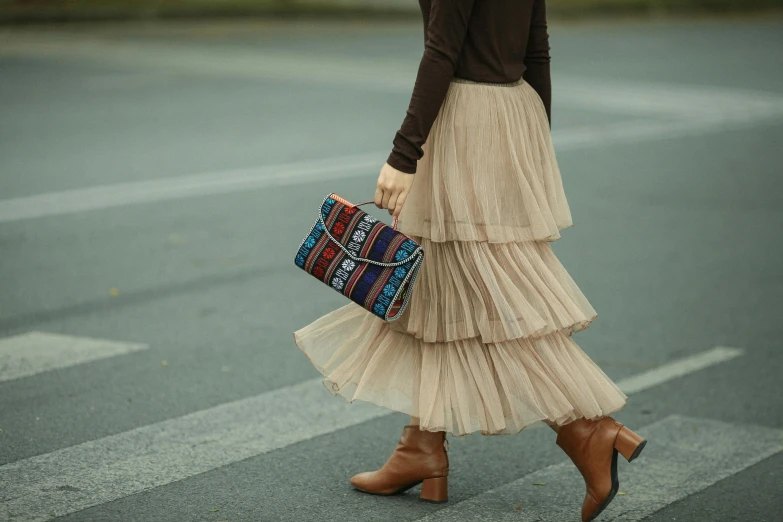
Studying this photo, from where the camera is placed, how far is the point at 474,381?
3648 millimetres

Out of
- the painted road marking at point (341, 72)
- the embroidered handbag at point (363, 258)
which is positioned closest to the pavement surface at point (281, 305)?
the painted road marking at point (341, 72)

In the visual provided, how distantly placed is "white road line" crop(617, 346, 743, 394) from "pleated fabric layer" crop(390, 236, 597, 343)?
1.77 metres

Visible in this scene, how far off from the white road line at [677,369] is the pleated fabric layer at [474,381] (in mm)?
1711

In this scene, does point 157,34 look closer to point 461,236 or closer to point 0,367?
point 0,367

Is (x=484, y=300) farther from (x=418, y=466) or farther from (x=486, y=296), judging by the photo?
(x=418, y=466)

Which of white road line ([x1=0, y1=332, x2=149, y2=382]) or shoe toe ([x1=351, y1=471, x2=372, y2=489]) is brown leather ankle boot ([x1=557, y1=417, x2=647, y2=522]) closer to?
shoe toe ([x1=351, y1=471, x2=372, y2=489])

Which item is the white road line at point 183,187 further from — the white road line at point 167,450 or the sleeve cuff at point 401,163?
the sleeve cuff at point 401,163

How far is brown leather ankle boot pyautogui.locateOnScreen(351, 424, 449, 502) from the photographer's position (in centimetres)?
385

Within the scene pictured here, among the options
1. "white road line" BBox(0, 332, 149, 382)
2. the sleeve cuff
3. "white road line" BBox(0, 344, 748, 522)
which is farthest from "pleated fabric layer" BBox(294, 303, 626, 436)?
"white road line" BBox(0, 332, 149, 382)

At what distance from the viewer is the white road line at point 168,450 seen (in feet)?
12.7

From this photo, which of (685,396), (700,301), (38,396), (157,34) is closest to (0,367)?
(38,396)

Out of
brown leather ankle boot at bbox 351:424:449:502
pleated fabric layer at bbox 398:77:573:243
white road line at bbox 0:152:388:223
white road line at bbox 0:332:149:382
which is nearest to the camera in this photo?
pleated fabric layer at bbox 398:77:573:243

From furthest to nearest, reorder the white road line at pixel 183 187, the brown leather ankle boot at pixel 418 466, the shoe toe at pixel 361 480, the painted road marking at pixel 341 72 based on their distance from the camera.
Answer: the painted road marking at pixel 341 72
the white road line at pixel 183 187
the shoe toe at pixel 361 480
the brown leather ankle boot at pixel 418 466

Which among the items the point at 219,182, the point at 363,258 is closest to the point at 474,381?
the point at 363,258
